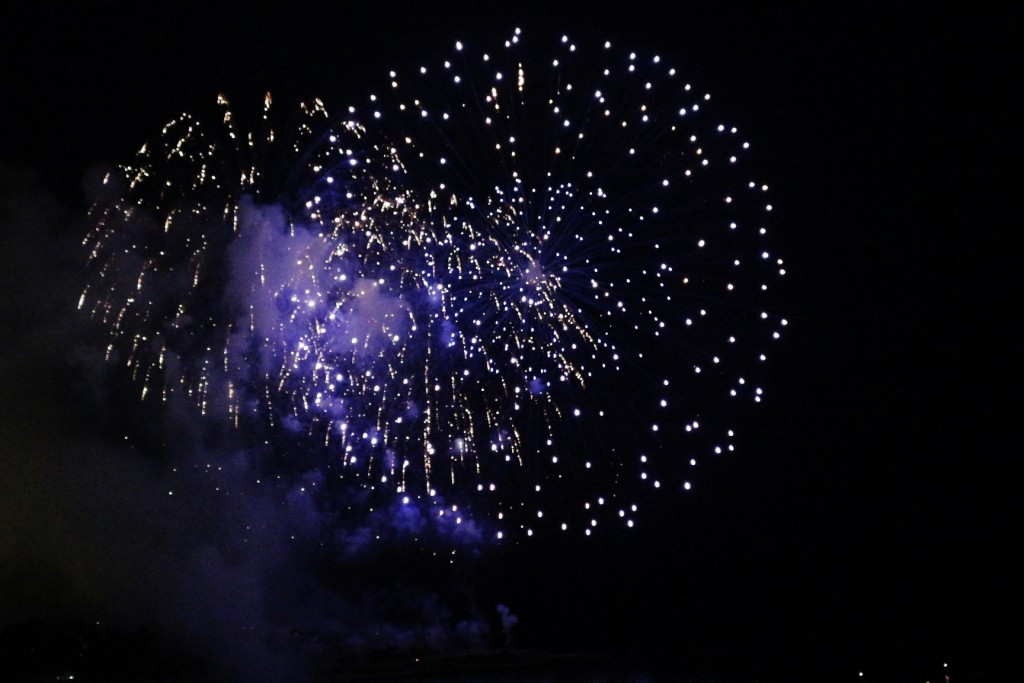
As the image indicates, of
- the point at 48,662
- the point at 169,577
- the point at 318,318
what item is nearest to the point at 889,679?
the point at 318,318

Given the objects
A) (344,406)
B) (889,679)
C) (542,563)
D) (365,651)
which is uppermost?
(344,406)

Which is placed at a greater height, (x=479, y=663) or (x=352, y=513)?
(x=352, y=513)

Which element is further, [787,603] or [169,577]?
[787,603]

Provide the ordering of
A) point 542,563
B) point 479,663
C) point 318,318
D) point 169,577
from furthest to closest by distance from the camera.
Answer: point 542,563
point 479,663
point 169,577
point 318,318

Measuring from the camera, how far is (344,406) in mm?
15883

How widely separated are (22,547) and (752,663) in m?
19.1

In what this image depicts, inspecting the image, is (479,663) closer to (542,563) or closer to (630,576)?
(542,563)

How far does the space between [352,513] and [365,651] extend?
4.76 meters

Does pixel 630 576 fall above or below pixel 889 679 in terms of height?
above

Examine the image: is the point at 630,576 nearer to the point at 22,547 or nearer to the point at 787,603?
the point at 787,603

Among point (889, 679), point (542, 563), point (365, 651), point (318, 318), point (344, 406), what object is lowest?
point (889, 679)

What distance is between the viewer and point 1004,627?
23.4 meters

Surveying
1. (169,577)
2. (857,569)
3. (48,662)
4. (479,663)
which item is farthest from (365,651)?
(857,569)

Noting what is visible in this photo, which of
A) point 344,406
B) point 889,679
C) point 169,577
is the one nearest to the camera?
point 344,406
